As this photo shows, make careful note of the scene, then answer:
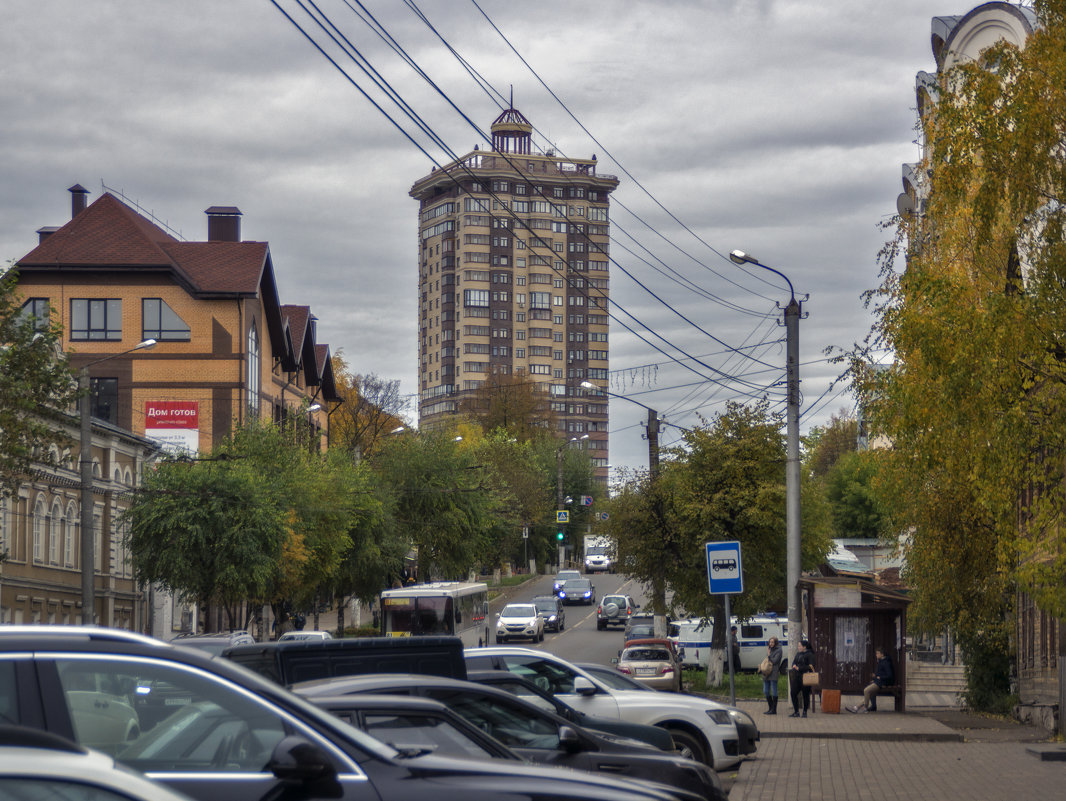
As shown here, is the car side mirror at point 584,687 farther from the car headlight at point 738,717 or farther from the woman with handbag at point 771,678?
the woman with handbag at point 771,678

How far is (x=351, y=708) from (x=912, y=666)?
4336 centimetres

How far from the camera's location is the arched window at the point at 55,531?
4706 centimetres

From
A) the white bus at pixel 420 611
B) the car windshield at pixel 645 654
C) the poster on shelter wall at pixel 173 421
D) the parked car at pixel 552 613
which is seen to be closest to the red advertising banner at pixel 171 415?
the poster on shelter wall at pixel 173 421

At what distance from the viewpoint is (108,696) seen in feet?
20.4

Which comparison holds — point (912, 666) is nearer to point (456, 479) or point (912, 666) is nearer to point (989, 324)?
point (456, 479)

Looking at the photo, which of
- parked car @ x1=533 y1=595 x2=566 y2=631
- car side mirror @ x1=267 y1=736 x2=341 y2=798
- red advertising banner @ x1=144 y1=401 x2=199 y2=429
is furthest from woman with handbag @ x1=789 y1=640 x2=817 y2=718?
red advertising banner @ x1=144 y1=401 x2=199 y2=429

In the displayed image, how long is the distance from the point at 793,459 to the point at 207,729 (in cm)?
2166

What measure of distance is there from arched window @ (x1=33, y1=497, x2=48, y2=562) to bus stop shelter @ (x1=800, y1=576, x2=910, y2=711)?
26076 mm

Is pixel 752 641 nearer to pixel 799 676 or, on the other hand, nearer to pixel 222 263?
pixel 799 676

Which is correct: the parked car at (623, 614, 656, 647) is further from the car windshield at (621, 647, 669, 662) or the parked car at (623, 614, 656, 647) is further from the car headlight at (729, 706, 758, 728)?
the car headlight at (729, 706, 758, 728)

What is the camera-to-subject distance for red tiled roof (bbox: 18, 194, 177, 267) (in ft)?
207

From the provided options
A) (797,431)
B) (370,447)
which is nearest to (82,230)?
(370,447)

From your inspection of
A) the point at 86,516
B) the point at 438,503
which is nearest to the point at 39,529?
the point at 86,516

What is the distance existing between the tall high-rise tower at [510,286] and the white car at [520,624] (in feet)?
367
